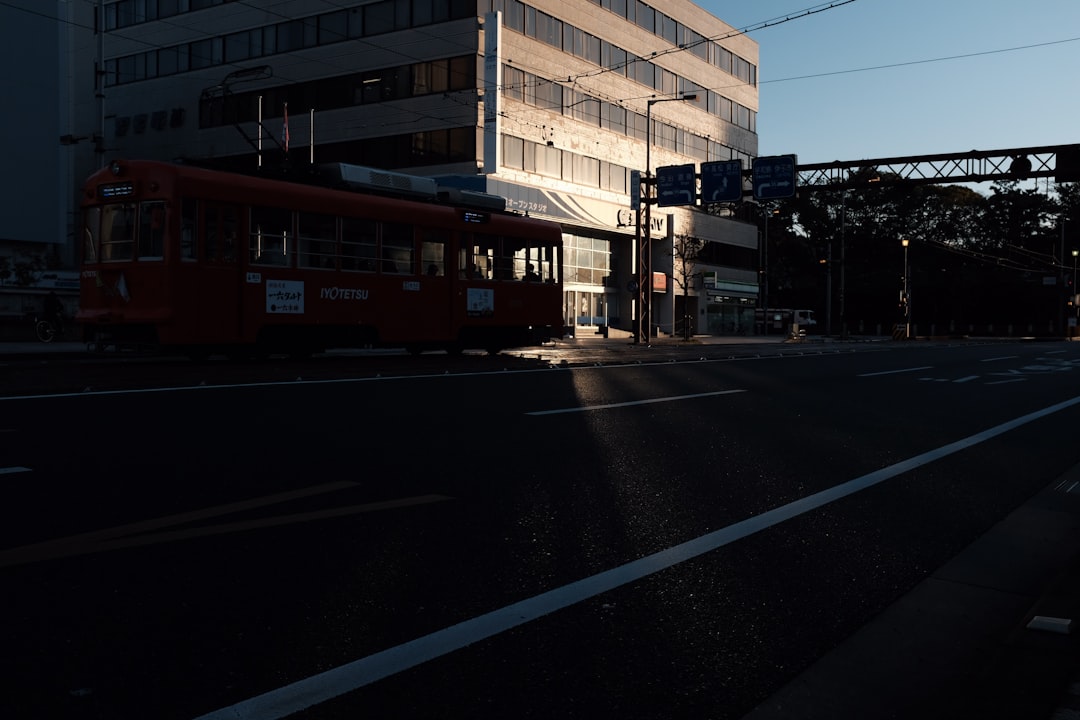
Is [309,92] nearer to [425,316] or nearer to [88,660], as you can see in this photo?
[425,316]

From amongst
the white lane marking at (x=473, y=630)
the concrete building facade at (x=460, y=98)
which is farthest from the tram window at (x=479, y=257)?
the concrete building facade at (x=460, y=98)

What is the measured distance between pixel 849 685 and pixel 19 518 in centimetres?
385

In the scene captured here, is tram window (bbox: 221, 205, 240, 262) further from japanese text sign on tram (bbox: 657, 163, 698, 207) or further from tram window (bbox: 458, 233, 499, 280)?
japanese text sign on tram (bbox: 657, 163, 698, 207)

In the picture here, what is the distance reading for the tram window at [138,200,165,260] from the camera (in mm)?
16019

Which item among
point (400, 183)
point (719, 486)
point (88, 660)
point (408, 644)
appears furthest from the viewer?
point (400, 183)

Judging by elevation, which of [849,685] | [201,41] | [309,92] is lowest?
[849,685]

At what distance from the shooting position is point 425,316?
20.7 m

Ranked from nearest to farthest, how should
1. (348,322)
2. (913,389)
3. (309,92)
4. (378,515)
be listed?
(378,515), (913,389), (348,322), (309,92)

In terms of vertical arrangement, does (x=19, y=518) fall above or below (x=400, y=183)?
below

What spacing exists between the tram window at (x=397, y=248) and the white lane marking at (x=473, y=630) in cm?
1517

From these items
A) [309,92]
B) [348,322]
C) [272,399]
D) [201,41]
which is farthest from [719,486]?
[201,41]

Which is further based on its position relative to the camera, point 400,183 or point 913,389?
point 400,183

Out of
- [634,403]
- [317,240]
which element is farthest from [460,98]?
[634,403]

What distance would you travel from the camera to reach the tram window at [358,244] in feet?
61.3
